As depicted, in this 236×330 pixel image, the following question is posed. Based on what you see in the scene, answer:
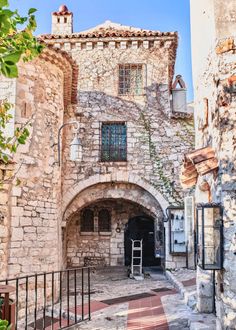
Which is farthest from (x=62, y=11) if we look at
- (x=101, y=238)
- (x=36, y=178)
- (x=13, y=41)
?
(x=13, y=41)

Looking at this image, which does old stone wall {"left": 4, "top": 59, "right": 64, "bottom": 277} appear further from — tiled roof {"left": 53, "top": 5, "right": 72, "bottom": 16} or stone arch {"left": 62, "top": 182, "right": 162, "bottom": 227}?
tiled roof {"left": 53, "top": 5, "right": 72, "bottom": 16}

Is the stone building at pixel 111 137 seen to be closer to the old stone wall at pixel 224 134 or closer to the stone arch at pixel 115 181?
the stone arch at pixel 115 181

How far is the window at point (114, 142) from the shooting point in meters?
11.6

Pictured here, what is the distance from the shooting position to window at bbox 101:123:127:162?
38.1 feet

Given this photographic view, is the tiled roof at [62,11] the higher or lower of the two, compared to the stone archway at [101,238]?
higher

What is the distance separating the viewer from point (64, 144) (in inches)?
445

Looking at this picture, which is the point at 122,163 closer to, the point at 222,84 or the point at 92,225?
the point at 92,225

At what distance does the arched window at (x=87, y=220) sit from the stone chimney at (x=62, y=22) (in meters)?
7.30

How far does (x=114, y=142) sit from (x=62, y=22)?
5.89m

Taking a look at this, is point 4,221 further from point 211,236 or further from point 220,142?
point 220,142

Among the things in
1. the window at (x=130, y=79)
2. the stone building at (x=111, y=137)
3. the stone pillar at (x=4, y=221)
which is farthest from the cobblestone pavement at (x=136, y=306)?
the window at (x=130, y=79)

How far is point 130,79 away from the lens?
12.3 metres

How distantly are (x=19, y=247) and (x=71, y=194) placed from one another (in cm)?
368

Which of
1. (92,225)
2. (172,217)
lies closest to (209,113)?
(172,217)
